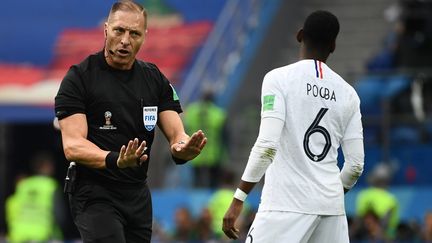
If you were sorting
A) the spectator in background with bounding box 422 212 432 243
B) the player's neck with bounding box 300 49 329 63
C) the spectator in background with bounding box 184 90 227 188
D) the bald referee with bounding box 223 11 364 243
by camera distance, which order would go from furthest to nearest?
the spectator in background with bounding box 184 90 227 188
the spectator in background with bounding box 422 212 432 243
the player's neck with bounding box 300 49 329 63
the bald referee with bounding box 223 11 364 243

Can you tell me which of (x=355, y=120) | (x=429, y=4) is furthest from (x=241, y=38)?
(x=355, y=120)

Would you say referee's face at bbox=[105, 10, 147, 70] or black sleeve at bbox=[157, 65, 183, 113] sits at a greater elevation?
referee's face at bbox=[105, 10, 147, 70]

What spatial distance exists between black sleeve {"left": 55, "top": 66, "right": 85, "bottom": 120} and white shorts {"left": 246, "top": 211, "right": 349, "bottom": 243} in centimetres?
132

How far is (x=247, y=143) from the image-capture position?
20656 millimetres

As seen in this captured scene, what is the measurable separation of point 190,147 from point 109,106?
59 cm

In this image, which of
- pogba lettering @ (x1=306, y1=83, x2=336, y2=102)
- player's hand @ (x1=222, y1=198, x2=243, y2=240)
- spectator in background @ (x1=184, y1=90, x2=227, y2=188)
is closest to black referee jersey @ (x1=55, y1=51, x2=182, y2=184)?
player's hand @ (x1=222, y1=198, x2=243, y2=240)

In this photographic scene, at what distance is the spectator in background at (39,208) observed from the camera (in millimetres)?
19672

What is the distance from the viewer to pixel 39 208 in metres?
19.8

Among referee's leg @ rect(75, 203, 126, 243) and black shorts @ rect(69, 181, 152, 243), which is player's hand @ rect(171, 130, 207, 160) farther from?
referee's leg @ rect(75, 203, 126, 243)

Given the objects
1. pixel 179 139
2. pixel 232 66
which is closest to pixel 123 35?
pixel 179 139

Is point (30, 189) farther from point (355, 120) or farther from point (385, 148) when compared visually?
point (355, 120)

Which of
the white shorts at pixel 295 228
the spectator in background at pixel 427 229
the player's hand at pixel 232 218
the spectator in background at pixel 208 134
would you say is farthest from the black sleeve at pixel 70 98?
the spectator in background at pixel 208 134

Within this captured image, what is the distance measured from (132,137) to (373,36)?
48.1 ft

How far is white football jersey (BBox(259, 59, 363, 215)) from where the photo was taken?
8258 mm
